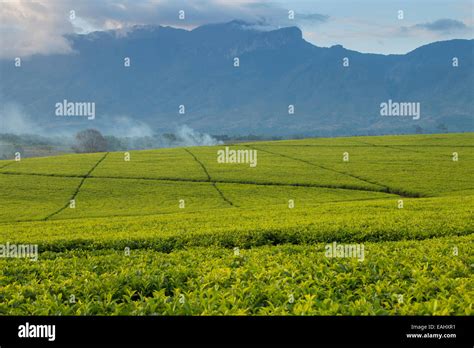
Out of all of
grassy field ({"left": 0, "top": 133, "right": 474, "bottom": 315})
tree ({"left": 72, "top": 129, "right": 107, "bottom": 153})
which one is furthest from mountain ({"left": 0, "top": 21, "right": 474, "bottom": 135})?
grassy field ({"left": 0, "top": 133, "right": 474, "bottom": 315})

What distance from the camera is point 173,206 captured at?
4416 cm

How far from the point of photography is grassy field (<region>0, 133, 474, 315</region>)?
8.72 meters

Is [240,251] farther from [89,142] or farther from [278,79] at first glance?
[89,142]

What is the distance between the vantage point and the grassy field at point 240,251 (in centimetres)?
872

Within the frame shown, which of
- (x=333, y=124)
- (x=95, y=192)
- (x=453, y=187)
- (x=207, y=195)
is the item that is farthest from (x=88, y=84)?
(x=333, y=124)

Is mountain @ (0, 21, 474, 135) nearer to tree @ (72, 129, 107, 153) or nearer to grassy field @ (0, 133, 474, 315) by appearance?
tree @ (72, 129, 107, 153)

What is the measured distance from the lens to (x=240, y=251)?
15.8 m
